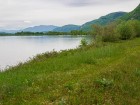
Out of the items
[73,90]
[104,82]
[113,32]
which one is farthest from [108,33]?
[73,90]

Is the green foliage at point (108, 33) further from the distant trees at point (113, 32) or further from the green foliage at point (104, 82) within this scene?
the green foliage at point (104, 82)

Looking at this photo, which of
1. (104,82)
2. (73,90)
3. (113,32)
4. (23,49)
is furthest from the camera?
(23,49)

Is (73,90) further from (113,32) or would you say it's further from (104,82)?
(113,32)

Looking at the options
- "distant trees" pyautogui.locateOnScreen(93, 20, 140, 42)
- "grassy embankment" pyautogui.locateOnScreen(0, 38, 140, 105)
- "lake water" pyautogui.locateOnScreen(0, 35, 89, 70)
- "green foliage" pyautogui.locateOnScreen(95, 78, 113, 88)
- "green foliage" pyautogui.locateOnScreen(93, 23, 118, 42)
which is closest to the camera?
"grassy embankment" pyautogui.locateOnScreen(0, 38, 140, 105)

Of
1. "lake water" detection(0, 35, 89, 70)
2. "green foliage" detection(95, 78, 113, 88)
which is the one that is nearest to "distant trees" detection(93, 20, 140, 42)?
"lake water" detection(0, 35, 89, 70)

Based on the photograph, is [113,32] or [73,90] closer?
[73,90]

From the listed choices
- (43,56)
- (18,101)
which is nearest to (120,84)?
(18,101)

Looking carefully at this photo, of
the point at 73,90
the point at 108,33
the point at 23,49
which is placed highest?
the point at 73,90

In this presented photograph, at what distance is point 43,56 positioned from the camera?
103 feet

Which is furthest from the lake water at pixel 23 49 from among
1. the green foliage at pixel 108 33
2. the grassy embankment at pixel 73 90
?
the grassy embankment at pixel 73 90

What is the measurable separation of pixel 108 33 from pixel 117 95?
58473 mm

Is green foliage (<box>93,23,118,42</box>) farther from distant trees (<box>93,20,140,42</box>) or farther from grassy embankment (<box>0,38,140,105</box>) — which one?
grassy embankment (<box>0,38,140,105</box>)

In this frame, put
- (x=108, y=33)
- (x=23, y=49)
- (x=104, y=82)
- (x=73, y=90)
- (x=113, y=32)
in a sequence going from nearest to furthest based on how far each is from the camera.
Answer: (x=73, y=90)
(x=104, y=82)
(x=108, y=33)
(x=113, y=32)
(x=23, y=49)

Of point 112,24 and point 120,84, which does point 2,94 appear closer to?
point 120,84
